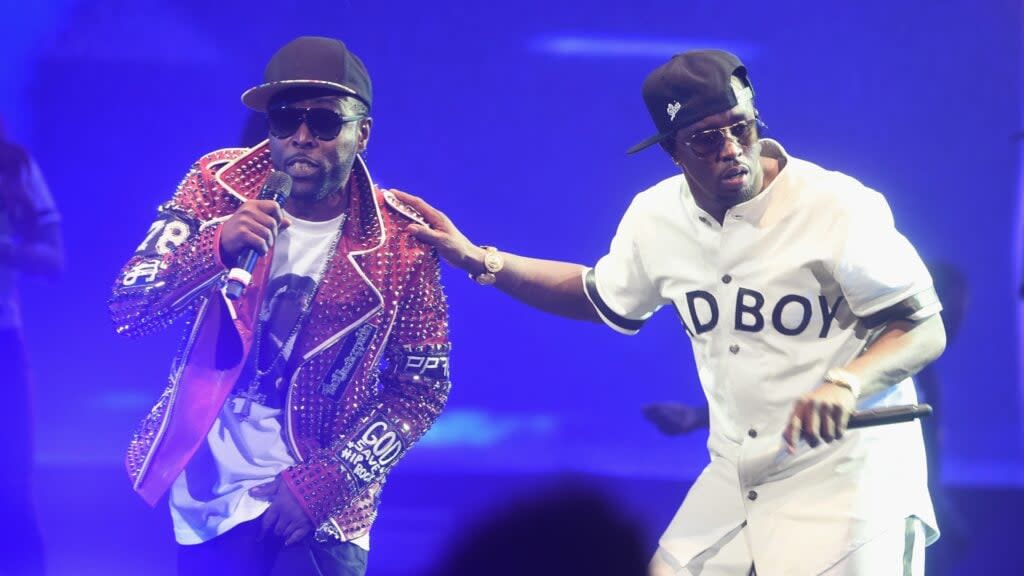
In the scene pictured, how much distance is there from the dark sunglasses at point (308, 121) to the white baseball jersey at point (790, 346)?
82cm

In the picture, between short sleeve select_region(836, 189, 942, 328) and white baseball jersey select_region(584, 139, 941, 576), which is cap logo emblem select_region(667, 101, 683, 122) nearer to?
white baseball jersey select_region(584, 139, 941, 576)

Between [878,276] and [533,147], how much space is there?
5.66 feet

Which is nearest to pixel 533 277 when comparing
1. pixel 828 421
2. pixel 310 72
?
pixel 310 72

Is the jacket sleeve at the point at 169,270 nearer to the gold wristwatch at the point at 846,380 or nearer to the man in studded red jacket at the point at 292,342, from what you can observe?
the man in studded red jacket at the point at 292,342

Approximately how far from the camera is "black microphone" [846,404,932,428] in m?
1.99

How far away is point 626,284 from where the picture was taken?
2697 millimetres

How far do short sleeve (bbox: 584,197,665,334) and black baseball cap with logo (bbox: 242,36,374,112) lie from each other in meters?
0.72

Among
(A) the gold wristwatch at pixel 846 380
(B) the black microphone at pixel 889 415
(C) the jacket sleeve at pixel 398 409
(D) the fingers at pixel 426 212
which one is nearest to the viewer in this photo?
(B) the black microphone at pixel 889 415

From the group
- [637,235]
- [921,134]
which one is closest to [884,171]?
[921,134]

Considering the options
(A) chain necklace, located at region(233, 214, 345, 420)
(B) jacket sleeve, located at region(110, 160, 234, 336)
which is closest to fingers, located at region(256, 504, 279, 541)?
(A) chain necklace, located at region(233, 214, 345, 420)

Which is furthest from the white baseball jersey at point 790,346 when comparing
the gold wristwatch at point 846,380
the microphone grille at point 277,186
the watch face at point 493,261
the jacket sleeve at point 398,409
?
the microphone grille at point 277,186

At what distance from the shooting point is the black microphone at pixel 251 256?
7.23 feet

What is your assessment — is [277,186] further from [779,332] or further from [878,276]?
[878,276]

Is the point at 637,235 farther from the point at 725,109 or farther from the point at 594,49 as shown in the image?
the point at 594,49
